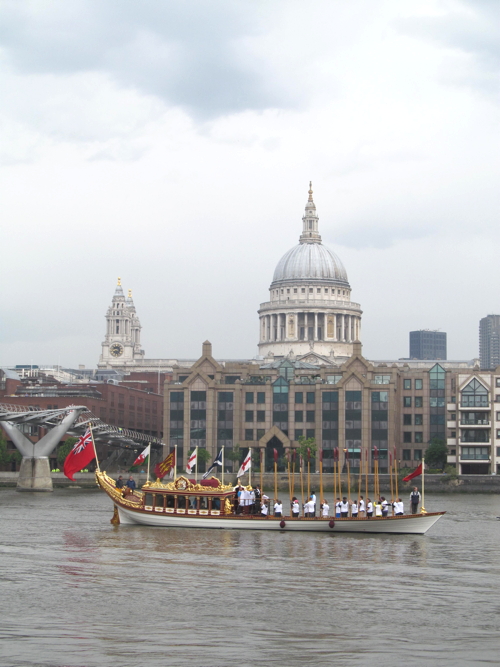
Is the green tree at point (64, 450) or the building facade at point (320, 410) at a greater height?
the building facade at point (320, 410)

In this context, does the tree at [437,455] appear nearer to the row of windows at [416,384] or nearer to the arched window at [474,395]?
the arched window at [474,395]

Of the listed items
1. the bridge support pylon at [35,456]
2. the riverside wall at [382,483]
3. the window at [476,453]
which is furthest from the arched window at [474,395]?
the bridge support pylon at [35,456]

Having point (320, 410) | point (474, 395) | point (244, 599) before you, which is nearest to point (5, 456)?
point (320, 410)

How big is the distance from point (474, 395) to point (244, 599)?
110361 mm

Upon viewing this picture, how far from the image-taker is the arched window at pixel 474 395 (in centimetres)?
15012

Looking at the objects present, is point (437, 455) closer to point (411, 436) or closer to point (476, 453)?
point (476, 453)

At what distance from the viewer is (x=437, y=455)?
152250 mm

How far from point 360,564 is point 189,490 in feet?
62.3

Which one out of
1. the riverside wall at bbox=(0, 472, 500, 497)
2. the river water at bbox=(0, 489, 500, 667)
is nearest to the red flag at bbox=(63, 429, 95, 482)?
the river water at bbox=(0, 489, 500, 667)

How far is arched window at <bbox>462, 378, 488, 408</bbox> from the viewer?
15012 cm

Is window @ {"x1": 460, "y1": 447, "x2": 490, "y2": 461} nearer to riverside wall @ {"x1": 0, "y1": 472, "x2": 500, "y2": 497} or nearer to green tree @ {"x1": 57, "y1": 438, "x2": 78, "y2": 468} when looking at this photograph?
riverside wall @ {"x1": 0, "y1": 472, "x2": 500, "y2": 497}

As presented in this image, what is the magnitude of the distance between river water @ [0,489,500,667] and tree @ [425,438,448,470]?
81.5 meters

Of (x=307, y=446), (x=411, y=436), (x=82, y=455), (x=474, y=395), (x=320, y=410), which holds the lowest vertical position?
(x=82, y=455)

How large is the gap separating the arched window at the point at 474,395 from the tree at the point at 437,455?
634cm
